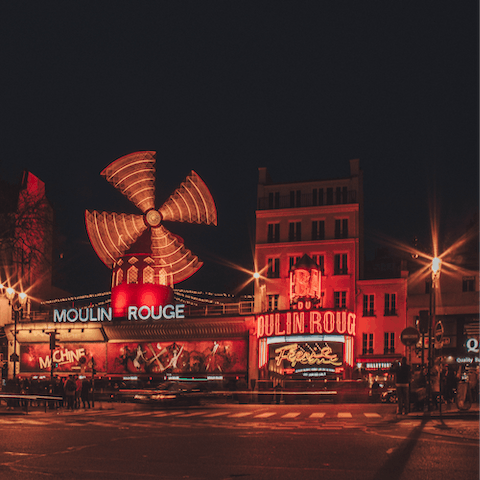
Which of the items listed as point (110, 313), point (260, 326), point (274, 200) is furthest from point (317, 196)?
point (110, 313)

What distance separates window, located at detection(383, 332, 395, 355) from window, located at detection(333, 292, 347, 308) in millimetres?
3269

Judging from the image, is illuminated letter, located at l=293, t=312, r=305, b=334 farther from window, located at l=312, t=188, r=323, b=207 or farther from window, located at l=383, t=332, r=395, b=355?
window, located at l=312, t=188, r=323, b=207

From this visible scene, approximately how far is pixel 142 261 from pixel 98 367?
9.02m

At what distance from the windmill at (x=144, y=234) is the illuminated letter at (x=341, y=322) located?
37.6 ft

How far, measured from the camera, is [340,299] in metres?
45.1

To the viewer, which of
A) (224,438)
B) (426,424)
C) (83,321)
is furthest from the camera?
(83,321)

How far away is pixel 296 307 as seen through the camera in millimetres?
43406

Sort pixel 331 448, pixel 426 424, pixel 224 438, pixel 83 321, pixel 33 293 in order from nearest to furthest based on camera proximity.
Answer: pixel 331 448
pixel 224 438
pixel 426 424
pixel 83 321
pixel 33 293

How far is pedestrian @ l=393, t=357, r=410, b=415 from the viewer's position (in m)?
18.3

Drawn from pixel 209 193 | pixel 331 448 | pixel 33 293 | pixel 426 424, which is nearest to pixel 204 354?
pixel 209 193

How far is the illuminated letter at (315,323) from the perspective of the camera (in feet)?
139

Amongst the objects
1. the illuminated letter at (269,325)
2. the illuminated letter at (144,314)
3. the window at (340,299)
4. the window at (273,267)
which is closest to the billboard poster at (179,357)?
the illuminated letter at (144,314)

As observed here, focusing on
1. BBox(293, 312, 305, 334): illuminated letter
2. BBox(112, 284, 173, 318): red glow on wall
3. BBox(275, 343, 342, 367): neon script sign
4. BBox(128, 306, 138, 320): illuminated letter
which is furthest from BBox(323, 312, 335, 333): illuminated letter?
BBox(128, 306, 138, 320): illuminated letter

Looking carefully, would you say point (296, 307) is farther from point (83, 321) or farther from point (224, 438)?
Answer: point (224, 438)
